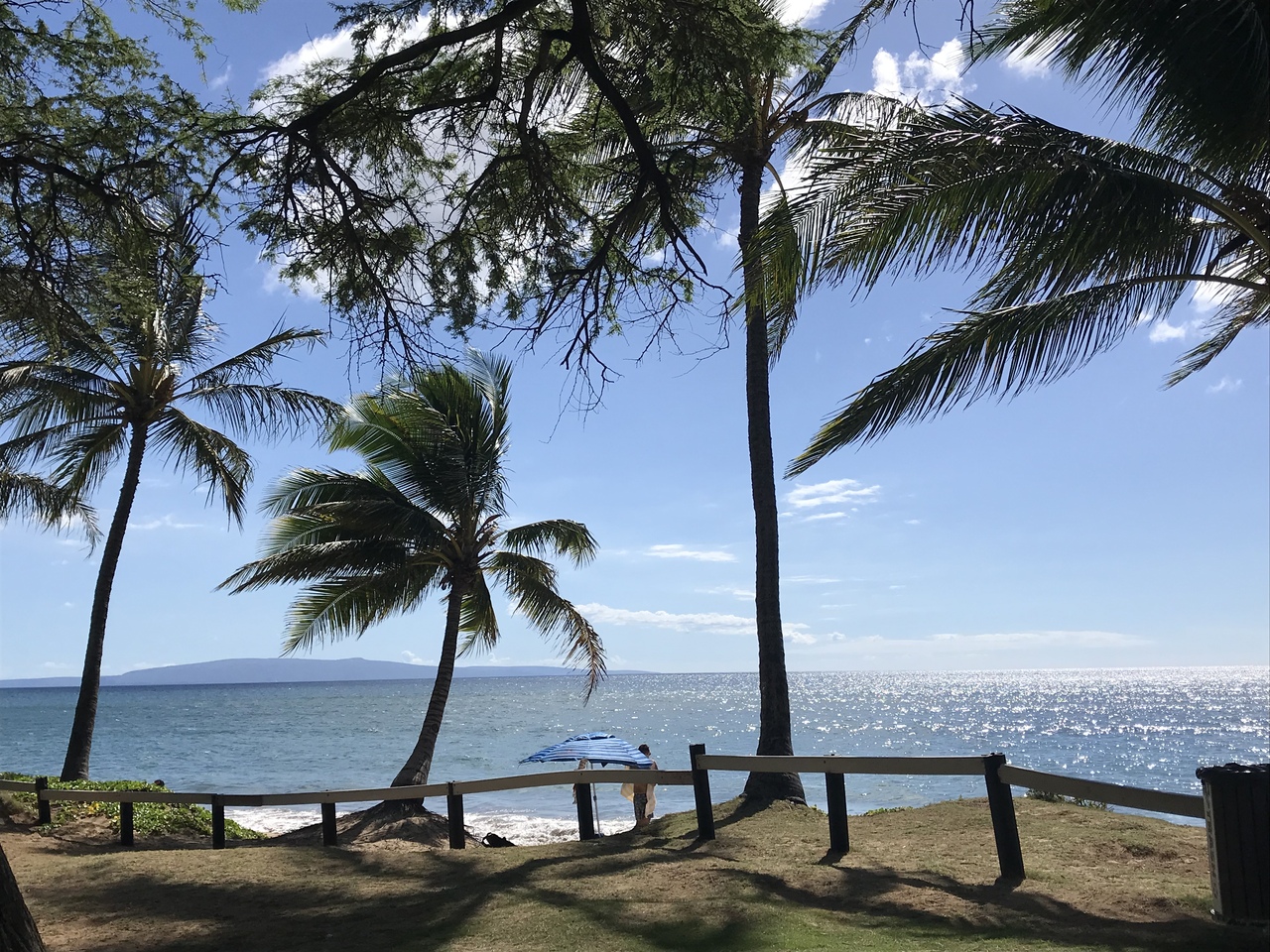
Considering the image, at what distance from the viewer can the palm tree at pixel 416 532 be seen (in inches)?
700

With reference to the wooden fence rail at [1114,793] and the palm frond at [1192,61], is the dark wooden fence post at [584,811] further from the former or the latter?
the palm frond at [1192,61]

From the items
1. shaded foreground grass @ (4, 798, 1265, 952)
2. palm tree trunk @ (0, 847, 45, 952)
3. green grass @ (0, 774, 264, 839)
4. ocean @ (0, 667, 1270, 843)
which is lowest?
ocean @ (0, 667, 1270, 843)

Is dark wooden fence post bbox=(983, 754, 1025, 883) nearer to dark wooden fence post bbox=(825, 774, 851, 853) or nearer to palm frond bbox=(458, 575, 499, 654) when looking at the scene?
dark wooden fence post bbox=(825, 774, 851, 853)

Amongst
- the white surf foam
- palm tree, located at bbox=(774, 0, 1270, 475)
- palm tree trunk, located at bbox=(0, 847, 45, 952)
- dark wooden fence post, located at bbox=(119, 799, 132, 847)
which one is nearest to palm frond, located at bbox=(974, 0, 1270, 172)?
palm tree, located at bbox=(774, 0, 1270, 475)

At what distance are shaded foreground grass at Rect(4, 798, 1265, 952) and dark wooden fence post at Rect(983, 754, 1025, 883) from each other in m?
0.16

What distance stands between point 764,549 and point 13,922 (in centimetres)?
980

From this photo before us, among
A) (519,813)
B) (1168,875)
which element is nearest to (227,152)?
(1168,875)

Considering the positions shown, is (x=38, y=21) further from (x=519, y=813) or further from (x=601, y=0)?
(x=519, y=813)

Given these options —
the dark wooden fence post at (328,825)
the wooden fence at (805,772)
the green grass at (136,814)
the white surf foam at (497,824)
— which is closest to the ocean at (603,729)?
the white surf foam at (497,824)

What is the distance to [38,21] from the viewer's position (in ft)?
26.8

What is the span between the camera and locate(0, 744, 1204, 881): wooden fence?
6445mm

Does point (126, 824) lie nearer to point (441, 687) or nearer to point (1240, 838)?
point (441, 687)

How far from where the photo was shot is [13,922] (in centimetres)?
461

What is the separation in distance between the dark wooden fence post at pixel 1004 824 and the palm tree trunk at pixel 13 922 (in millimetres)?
5933
